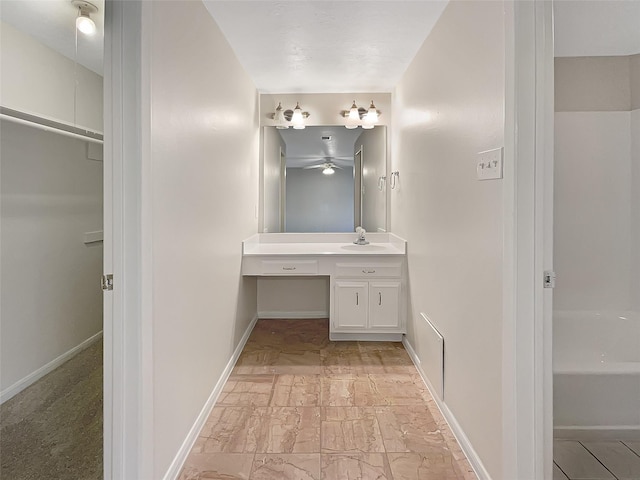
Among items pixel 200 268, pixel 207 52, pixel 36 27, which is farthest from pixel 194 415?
pixel 207 52

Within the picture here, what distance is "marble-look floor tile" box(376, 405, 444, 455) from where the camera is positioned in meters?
1.92

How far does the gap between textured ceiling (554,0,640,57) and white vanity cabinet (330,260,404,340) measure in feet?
5.90

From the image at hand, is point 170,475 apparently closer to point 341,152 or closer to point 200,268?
point 200,268

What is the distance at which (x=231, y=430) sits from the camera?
2.07m

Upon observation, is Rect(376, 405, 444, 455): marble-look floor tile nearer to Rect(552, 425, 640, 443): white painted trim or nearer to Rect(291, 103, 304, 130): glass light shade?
Rect(552, 425, 640, 443): white painted trim

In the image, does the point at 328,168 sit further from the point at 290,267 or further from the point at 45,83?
the point at 45,83

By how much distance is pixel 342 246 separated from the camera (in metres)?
3.78

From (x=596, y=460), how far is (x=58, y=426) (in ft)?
7.10

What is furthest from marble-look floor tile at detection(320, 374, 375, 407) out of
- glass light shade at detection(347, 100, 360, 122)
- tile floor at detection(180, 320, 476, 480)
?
glass light shade at detection(347, 100, 360, 122)

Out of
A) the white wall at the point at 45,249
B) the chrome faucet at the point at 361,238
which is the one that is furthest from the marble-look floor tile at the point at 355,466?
the chrome faucet at the point at 361,238

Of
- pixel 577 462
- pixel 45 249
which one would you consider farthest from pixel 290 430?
pixel 45 249

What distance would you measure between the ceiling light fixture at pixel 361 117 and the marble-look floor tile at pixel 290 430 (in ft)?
8.53

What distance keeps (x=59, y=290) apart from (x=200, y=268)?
71cm

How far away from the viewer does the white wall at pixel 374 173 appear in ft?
12.9
